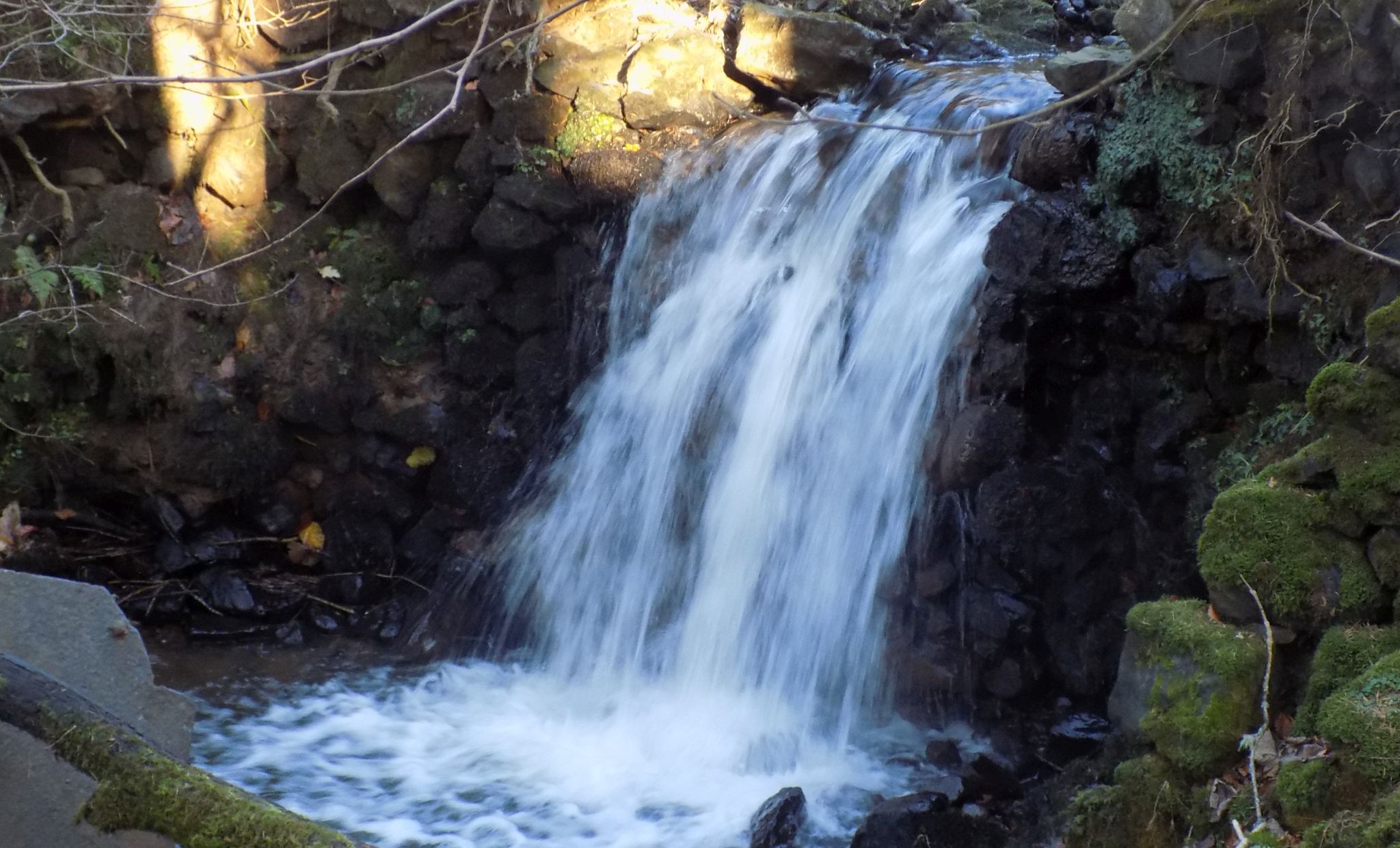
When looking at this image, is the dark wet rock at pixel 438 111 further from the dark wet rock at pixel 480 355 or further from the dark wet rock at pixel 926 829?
the dark wet rock at pixel 926 829

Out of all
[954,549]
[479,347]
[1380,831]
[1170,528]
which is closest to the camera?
[1380,831]

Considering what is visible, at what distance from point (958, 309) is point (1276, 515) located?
2163 mm

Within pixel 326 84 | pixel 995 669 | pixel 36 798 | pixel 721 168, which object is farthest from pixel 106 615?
pixel 326 84

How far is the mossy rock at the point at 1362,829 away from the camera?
2.65 metres

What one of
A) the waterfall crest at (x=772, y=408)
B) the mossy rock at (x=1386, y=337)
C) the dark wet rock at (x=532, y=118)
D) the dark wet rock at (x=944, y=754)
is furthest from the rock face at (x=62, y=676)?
the dark wet rock at (x=532, y=118)

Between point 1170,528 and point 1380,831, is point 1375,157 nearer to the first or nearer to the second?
point 1170,528

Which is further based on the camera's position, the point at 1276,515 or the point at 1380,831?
the point at 1276,515

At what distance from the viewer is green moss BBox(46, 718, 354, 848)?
2.08 metres

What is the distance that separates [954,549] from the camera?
5.45 metres

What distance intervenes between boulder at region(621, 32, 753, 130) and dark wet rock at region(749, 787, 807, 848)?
4632 millimetres

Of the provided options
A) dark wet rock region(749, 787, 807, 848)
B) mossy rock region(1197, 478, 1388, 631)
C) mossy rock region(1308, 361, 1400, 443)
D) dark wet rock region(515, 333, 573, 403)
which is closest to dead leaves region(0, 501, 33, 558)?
dark wet rock region(515, 333, 573, 403)

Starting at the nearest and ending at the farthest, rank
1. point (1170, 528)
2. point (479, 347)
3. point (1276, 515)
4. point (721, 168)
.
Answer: point (1276, 515) → point (1170, 528) → point (721, 168) → point (479, 347)

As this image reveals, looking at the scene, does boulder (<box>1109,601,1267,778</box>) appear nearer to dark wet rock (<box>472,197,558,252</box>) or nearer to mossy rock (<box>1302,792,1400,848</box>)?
mossy rock (<box>1302,792,1400,848</box>)

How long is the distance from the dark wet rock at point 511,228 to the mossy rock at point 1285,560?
4.91 m
